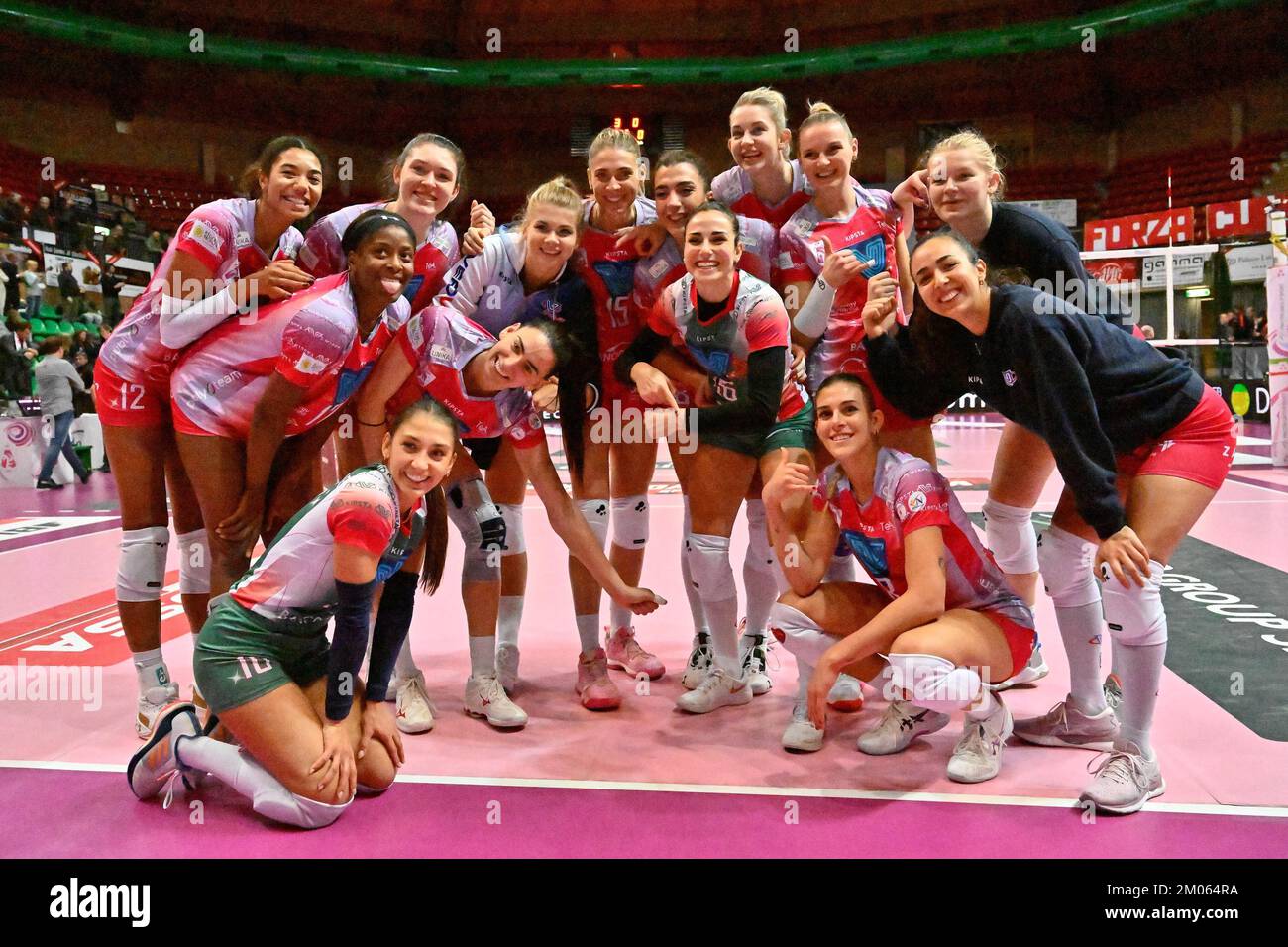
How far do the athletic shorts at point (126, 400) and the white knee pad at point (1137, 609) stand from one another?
9.44 feet

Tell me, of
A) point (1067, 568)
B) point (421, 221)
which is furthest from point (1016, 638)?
point (421, 221)

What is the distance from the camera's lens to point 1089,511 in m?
2.44

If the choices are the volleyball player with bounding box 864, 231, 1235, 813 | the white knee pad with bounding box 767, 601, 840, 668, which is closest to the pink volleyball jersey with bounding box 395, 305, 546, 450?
the white knee pad with bounding box 767, 601, 840, 668

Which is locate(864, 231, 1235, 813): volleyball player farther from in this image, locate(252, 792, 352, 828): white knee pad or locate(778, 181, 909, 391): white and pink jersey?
locate(252, 792, 352, 828): white knee pad

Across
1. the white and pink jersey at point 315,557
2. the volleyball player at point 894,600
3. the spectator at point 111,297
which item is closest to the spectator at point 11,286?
the spectator at point 111,297

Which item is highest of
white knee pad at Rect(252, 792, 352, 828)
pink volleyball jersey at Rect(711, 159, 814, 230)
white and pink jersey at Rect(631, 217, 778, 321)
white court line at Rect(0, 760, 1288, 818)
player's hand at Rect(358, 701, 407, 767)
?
pink volleyball jersey at Rect(711, 159, 814, 230)

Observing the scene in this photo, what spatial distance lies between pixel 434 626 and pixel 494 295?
1827 mm

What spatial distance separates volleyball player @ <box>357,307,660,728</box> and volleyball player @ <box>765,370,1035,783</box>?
53 cm

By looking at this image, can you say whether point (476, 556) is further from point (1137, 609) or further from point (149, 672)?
point (1137, 609)

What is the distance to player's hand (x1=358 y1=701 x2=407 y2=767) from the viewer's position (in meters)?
2.53

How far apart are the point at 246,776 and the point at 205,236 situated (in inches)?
64.5

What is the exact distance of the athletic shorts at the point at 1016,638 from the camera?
2.74 meters
